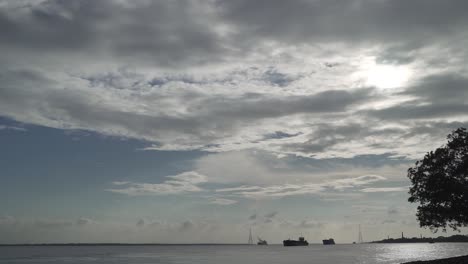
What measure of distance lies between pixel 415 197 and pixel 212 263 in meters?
104

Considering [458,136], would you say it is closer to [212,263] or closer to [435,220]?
[435,220]

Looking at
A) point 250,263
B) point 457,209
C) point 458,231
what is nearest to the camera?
point 457,209

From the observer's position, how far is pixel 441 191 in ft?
189

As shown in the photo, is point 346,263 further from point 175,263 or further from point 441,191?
point 441,191

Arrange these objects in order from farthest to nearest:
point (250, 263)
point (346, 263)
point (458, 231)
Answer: point (250, 263) < point (346, 263) < point (458, 231)

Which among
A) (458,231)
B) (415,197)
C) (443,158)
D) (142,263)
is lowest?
(142,263)

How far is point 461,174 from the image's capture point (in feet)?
189

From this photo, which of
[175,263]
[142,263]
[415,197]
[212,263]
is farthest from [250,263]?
[415,197]

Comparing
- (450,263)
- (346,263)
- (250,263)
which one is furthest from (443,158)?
(250,263)

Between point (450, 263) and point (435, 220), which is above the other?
point (435, 220)

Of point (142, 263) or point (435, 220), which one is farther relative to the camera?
point (142, 263)

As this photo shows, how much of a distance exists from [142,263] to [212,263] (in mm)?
23470

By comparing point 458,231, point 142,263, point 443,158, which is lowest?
point 142,263

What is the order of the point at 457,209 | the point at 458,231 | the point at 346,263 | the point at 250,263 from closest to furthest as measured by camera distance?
the point at 457,209
the point at 458,231
the point at 346,263
the point at 250,263
